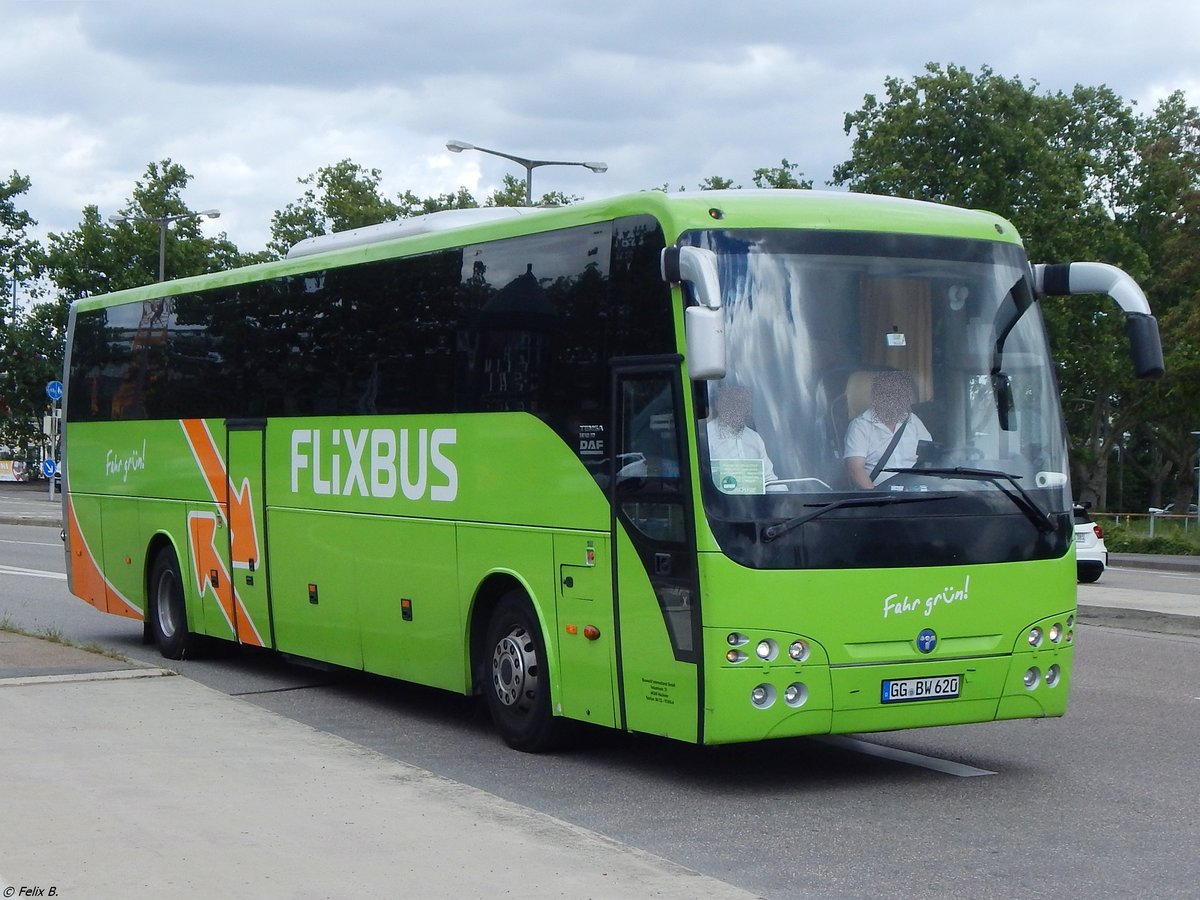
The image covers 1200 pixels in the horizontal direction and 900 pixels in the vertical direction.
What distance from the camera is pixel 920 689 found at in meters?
8.79

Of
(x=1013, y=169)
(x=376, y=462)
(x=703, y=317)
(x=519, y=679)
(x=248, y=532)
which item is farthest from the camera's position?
(x=1013, y=169)

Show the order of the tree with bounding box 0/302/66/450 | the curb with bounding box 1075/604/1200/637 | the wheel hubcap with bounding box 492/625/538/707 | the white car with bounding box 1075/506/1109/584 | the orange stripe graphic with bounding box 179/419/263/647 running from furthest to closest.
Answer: the tree with bounding box 0/302/66/450 < the white car with bounding box 1075/506/1109/584 < the curb with bounding box 1075/604/1200/637 < the orange stripe graphic with bounding box 179/419/263/647 < the wheel hubcap with bounding box 492/625/538/707

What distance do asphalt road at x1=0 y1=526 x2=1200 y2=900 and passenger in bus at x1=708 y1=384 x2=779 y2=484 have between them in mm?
1787

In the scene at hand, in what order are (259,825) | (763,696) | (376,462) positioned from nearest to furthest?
(259,825), (763,696), (376,462)

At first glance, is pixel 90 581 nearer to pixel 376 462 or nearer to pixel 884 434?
pixel 376 462

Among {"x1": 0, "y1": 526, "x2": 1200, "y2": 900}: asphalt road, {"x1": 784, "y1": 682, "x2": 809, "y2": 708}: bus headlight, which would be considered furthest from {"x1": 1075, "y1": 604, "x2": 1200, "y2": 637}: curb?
{"x1": 784, "y1": 682, "x2": 809, "y2": 708}: bus headlight

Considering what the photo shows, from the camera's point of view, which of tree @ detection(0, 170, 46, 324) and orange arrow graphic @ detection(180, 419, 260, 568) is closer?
orange arrow graphic @ detection(180, 419, 260, 568)

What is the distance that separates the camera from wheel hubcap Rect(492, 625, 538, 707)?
1004 centimetres

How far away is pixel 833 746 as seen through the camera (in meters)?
10.5

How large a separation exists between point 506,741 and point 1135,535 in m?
35.4

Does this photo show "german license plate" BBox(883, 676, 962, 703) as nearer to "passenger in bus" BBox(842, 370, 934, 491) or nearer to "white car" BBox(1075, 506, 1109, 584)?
"passenger in bus" BBox(842, 370, 934, 491)

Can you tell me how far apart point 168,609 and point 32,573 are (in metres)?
11.7

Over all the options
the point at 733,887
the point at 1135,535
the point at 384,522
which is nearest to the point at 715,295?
the point at 733,887

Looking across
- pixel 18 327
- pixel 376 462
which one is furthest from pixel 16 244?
pixel 376 462
